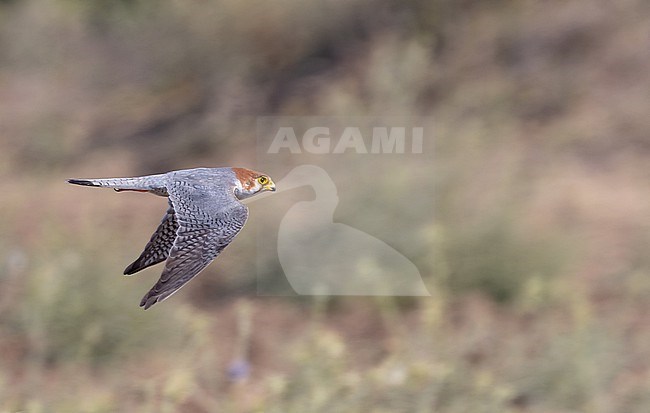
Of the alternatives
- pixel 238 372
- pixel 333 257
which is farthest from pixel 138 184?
pixel 333 257

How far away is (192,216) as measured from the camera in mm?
2773

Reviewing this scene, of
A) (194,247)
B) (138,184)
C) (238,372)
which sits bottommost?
(238,372)

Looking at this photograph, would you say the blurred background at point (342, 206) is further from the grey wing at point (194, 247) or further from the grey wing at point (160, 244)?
the grey wing at point (194, 247)

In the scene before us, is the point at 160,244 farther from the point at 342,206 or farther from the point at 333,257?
the point at 342,206

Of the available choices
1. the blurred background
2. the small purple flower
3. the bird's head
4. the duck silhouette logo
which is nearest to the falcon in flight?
the bird's head

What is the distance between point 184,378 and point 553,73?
5.31 meters

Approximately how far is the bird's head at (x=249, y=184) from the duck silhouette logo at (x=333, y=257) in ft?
5.77

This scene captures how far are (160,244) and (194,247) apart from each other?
37 cm

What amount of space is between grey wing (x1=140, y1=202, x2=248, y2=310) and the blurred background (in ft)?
1.84

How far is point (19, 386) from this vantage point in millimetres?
3773

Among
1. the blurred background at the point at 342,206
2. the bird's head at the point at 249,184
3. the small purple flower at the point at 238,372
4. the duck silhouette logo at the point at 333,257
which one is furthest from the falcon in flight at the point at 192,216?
the duck silhouette logo at the point at 333,257

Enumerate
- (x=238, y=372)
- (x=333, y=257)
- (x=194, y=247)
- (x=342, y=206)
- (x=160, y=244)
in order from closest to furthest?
1. (x=194, y=247)
2. (x=160, y=244)
3. (x=238, y=372)
4. (x=333, y=257)
5. (x=342, y=206)

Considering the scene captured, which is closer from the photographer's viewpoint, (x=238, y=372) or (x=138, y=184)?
(x=138, y=184)

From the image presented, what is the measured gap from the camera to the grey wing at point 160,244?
3.00 meters
